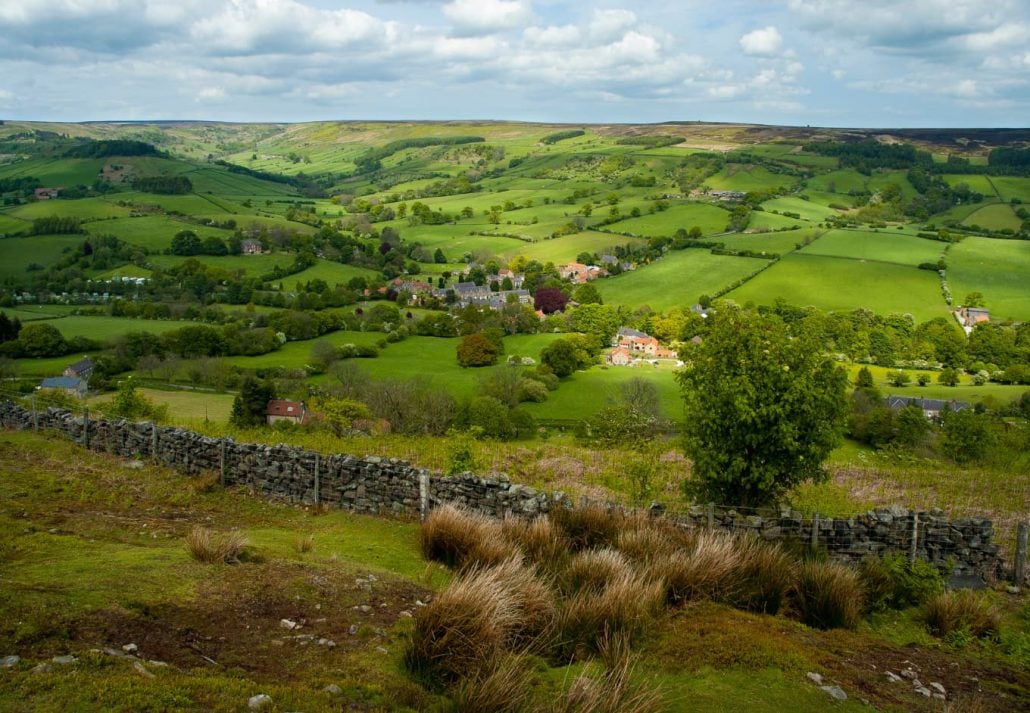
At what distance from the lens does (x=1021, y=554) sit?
1166 cm

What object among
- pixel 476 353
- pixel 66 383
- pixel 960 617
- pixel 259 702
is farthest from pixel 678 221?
pixel 259 702

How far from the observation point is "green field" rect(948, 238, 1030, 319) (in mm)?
90625

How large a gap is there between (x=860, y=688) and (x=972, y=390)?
6860 cm

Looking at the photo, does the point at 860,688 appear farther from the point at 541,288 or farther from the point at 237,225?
the point at 237,225

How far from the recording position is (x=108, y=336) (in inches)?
2763

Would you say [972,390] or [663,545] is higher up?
[663,545]

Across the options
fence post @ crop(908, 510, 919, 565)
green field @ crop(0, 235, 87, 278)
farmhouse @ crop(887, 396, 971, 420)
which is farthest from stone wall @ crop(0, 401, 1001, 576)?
green field @ crop(0, 235, 87, 278)

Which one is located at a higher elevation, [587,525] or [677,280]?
[587,525]

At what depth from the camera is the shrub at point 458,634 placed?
700 centimetres

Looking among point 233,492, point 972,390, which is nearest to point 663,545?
point 233,492

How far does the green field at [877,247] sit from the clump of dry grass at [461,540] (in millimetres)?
107590

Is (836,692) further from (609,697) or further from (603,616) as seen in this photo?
(609,697)

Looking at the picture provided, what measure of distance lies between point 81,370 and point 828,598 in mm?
64096

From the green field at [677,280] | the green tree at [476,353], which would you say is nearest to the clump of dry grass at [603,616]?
the green tree at [476,353]
